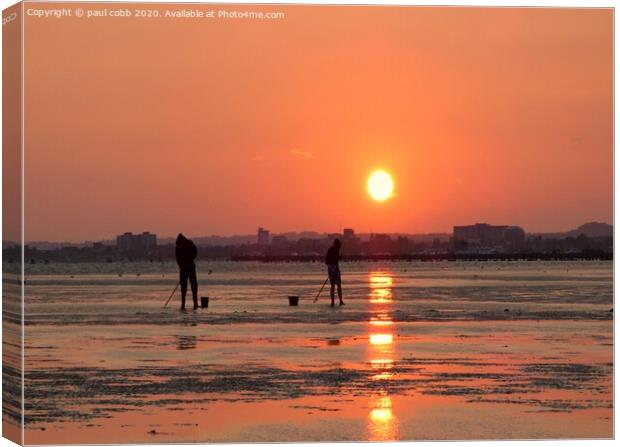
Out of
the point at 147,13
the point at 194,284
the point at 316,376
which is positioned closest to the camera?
the point at 147,13

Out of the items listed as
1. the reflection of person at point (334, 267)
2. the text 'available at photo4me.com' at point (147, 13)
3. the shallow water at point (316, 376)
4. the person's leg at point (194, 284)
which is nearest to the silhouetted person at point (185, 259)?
the person's leg at point (194, 284)

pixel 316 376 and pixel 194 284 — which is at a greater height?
pixel 194 284

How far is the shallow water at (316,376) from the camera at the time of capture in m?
15.4

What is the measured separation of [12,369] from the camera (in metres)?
16.8

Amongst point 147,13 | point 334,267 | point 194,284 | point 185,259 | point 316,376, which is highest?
point 147,13

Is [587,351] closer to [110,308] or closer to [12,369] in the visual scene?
[12,369]

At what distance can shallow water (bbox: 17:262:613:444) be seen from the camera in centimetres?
1544

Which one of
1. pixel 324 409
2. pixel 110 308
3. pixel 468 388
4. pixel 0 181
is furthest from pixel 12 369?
pixel 110 308

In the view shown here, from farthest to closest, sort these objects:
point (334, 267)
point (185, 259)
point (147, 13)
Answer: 1. point (334, 267)
2. point (185, 259)
3. point (147, 13)

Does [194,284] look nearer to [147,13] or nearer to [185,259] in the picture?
[185,259]

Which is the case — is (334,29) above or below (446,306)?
above

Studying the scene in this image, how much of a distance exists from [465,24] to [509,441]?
5.65 m

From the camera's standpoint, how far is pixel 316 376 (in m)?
18.7

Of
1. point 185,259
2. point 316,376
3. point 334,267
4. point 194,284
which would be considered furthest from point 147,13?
point 334,267
